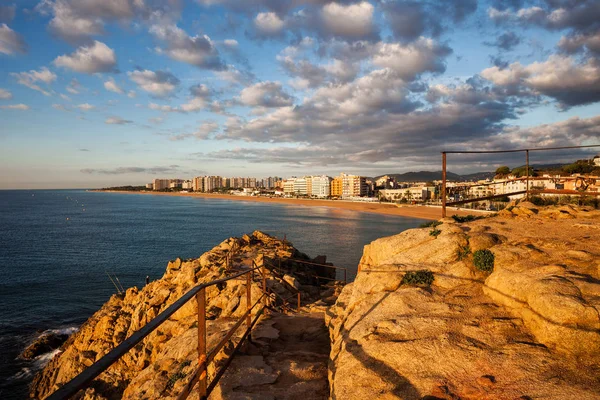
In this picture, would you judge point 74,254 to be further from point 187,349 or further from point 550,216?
point 550,216

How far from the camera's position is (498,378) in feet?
14.4

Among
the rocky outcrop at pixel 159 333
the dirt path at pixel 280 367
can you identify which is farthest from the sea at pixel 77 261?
the dirt path at pixel 280 367

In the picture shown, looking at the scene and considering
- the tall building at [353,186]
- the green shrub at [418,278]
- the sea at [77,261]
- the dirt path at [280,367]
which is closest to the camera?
the dirt path at [280,367]

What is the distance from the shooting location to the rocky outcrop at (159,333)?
8.80m

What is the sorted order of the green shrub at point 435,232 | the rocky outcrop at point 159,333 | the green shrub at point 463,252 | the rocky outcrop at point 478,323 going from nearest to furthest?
the rocky outcrop at point 478,323 < the green shrub at point 463,252 < the rocky outcrop at point 159,333 < the green shrub at point 435,232

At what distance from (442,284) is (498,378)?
284cm

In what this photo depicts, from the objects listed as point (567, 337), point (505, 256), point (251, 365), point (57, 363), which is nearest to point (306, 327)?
point (251, 365)

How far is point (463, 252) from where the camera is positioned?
7883 mm

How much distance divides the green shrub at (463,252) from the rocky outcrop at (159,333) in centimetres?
555

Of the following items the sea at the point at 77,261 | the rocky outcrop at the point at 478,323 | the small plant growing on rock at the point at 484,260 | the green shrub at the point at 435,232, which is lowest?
the sea at the point at 77,261

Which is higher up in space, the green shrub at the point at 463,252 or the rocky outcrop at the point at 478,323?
the green shrub at the point at 463,252

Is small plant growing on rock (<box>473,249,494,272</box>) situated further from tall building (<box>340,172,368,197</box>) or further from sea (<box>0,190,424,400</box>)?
tall building (<box>340,172,368,197</box>)

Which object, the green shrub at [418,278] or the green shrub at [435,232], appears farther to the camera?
the green shrub at [435,232]

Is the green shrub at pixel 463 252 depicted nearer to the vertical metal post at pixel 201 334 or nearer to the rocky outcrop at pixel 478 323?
the rocky outcrop at pixel 478 323
